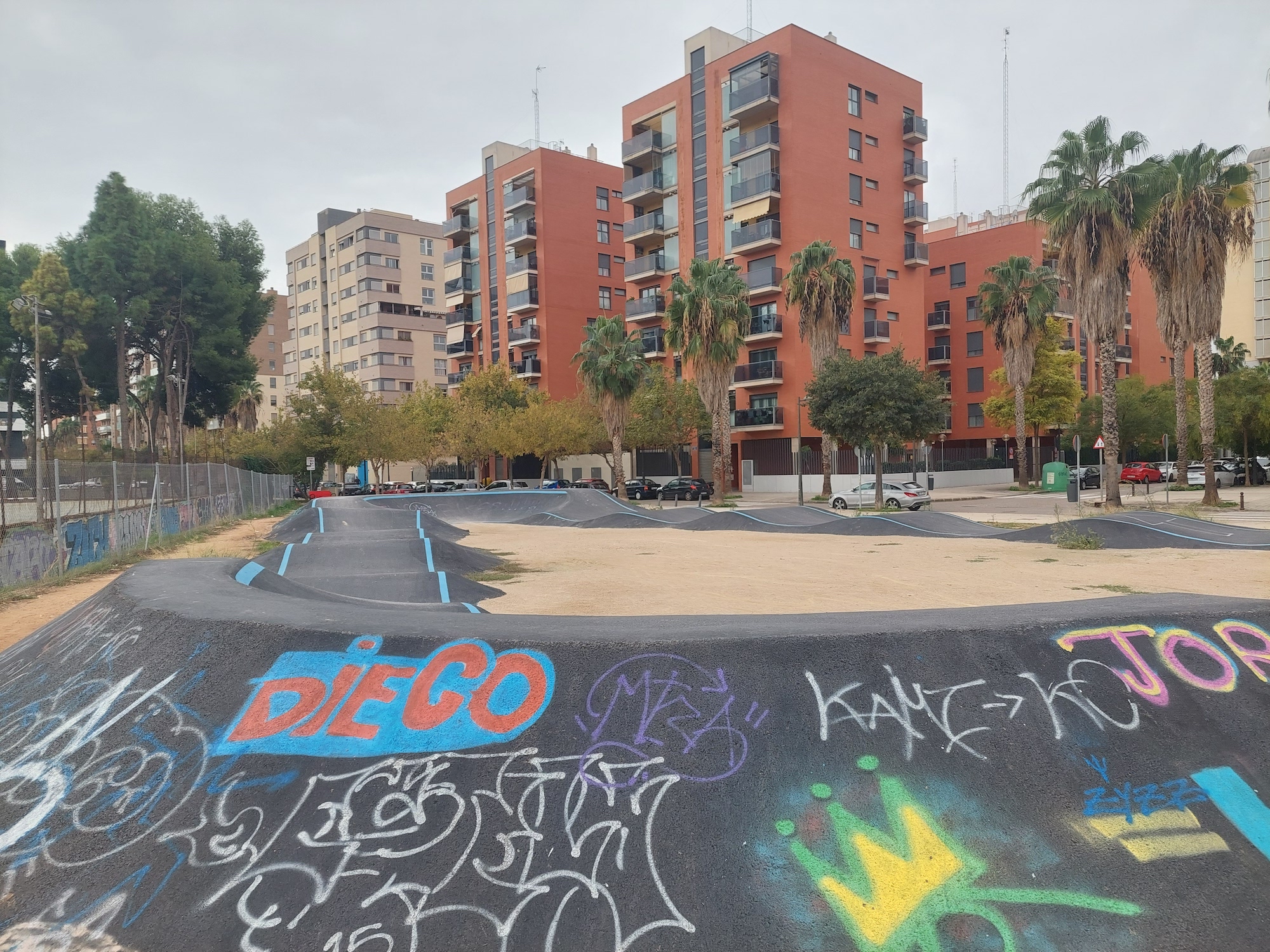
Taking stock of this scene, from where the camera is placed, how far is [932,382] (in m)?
34.3

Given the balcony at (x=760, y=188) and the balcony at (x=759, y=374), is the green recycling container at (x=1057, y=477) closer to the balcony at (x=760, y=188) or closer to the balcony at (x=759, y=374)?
the balcony at (x=759, y=374)

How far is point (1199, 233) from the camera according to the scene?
1126 inches

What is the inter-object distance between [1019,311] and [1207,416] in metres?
16.5

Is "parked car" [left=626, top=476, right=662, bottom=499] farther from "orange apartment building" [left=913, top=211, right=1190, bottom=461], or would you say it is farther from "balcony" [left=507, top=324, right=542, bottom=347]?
"orange apartment building" [left=913, top=211, right=1190, bottom=461]

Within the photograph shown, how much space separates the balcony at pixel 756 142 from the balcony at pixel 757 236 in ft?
15.1

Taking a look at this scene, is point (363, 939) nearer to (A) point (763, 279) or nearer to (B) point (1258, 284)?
(A) point (763, 279)

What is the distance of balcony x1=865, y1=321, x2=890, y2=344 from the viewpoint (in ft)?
172

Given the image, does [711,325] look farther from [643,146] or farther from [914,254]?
[643,146]

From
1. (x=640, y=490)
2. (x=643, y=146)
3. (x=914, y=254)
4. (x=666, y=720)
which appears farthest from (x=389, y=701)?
(x=643, y=146)

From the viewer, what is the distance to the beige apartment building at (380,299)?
85.4 meters

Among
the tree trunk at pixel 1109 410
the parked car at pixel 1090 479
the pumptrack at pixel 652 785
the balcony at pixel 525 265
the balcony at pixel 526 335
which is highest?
the balcony at pixel 525 265

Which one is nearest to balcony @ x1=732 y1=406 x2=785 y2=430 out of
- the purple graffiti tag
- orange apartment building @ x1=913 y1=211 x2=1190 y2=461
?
orange apartment building @ x1=913 y1=211 x2=1190 y2=461

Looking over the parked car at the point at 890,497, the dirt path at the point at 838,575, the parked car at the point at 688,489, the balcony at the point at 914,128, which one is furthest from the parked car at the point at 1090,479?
the dirt path at the point at 838,575

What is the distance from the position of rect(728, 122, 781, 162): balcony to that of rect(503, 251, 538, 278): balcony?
2108 centimetres
